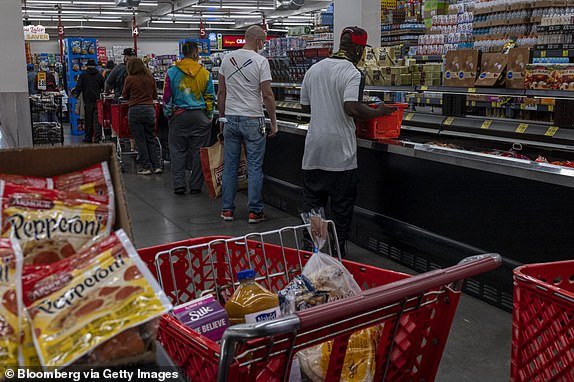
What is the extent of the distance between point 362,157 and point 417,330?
357 cm

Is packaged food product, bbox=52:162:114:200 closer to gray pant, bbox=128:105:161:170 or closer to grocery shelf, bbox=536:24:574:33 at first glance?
grocery shelf, bbox=536:24:574:33

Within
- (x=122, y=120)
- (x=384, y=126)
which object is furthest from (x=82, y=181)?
(x=122, y=120)

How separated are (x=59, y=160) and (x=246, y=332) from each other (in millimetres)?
484

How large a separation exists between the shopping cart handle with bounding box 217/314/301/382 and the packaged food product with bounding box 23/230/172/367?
0.89ft

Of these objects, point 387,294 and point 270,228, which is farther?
point 270,228

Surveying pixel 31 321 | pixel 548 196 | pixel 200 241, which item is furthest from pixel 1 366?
pixel 548 196

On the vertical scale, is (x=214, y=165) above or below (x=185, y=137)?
below

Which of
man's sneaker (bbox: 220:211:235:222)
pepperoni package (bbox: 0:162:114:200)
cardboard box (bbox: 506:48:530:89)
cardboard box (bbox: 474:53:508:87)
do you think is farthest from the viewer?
man's sneaker (bbox: 220:211:235:222)

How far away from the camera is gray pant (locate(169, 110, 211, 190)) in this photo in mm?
7223

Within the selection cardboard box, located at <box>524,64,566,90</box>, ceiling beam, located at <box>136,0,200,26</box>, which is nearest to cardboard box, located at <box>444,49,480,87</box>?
cardboard box, located at <box>524,64,566,90</box>

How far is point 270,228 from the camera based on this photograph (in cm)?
577

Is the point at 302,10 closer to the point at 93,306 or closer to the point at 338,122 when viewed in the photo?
the point at 338,122

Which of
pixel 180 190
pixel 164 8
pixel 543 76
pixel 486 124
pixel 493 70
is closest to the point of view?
pixel 543 76

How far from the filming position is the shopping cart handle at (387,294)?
1282 mm
